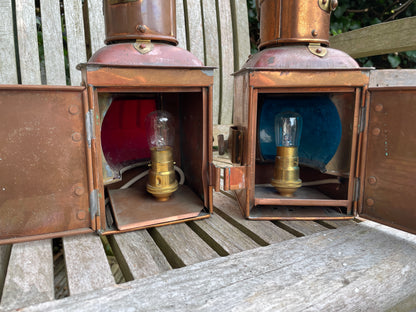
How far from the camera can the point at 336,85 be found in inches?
39.2

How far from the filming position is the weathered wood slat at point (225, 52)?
2232 mm

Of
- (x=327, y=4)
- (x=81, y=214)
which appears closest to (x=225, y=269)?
(x=81, y=214)

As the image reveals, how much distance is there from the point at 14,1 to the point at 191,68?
1314 millimetres

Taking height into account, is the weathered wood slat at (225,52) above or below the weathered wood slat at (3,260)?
above

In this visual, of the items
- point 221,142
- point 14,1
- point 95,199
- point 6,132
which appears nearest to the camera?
point 6,132

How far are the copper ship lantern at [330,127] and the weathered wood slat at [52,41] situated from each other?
114 cm

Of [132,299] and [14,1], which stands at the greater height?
[14,1]

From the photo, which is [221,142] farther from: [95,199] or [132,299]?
[132,299]

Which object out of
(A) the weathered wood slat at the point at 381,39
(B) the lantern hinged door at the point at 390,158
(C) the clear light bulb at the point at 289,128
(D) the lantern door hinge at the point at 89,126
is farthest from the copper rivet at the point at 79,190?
(A) the weathered wood slat at the point at 381,39

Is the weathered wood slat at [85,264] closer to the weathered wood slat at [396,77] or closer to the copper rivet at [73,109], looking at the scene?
the copper rivet at [73,109]

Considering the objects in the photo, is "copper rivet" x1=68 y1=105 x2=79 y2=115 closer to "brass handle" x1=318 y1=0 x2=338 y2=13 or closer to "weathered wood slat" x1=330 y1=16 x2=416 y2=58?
"brass handle" x1=318 y1=0 x2=338 y2=13

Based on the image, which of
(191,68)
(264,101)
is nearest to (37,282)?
(191,68)

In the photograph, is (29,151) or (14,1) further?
(14,1)

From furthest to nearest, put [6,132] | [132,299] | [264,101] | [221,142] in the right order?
[264,101], [221,142], [6,132], [132,299]
